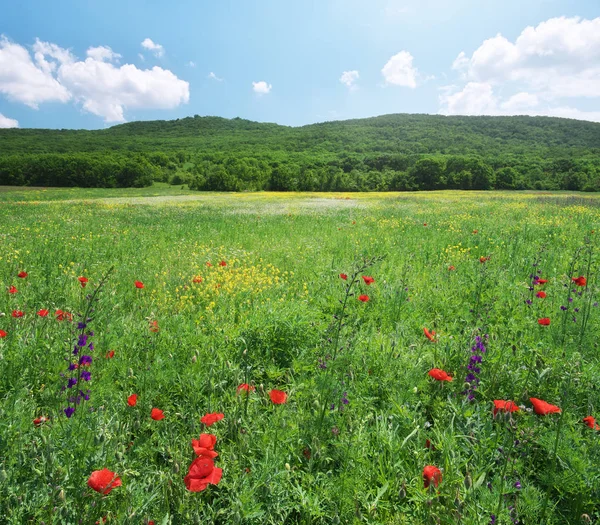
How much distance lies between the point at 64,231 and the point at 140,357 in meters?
9.37

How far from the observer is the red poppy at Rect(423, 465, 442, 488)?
5.75ft

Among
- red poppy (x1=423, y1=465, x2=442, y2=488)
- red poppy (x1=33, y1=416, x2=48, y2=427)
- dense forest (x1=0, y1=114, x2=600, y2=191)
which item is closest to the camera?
red poppy (x1=423, y1=465, x2=442, y2=488)

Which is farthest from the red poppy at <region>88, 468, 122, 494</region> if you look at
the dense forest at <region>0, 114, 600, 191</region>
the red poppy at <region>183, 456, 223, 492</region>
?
the dense forest at <region>0, 114, 600, 191</region>

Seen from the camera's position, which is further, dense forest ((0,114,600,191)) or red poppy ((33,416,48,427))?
dense forest ((0,114,600,191))

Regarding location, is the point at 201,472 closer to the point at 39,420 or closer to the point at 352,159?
the point at 39,420

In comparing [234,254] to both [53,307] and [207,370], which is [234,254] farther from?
[207,370]

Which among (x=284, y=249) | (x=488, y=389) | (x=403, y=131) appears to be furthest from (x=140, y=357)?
(x=403, y=131)

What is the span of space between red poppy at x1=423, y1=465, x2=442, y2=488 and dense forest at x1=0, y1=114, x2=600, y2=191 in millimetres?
74033

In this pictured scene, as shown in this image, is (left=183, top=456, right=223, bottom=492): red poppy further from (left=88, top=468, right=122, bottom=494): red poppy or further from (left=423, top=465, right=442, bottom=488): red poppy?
(left=423, top=465, right=442, bottom=488): red poppy

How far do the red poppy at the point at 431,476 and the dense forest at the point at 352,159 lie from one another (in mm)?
74033

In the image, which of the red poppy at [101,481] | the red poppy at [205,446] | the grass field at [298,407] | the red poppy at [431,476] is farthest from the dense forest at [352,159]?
the red poppy at [101,481]

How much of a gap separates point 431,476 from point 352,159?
99.7 metres

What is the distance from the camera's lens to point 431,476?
175 cm

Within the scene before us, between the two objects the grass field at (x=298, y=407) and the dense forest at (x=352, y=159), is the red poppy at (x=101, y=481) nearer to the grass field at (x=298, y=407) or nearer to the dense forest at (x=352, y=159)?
the grass field at (x=298, y=407)
